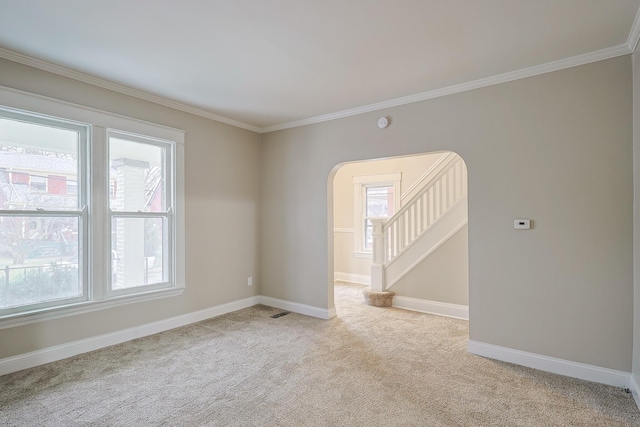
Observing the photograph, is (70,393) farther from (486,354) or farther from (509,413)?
(486,354)

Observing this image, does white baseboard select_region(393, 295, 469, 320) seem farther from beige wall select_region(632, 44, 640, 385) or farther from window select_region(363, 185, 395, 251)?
beige wall select_region(632, 44, 640, 385)

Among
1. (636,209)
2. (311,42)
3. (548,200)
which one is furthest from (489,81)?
(311,42)

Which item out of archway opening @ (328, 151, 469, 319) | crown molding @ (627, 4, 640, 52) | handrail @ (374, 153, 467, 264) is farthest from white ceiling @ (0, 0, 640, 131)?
handrail @ (374, 153, 467, 264)

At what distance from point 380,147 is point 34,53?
329 cm

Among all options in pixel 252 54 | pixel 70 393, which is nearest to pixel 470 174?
pixel 252 54

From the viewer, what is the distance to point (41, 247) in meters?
3.03

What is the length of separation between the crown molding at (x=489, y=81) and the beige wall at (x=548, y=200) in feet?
0.17

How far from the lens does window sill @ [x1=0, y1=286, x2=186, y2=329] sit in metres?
2.82

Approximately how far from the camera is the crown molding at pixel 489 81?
269 cm

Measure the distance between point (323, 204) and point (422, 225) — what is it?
1552mm

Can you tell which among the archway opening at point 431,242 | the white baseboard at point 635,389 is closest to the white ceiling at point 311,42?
the archway opening at point 431,242

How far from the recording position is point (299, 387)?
263cm

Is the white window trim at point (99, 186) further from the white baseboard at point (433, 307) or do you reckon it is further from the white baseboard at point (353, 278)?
the white baseboard at point (353, 278)

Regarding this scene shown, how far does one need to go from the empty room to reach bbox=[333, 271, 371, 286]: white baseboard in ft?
7.81
